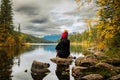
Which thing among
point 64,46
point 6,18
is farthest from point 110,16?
point 6,18

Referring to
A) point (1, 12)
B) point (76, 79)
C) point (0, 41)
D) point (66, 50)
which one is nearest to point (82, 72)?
point (76, 79)

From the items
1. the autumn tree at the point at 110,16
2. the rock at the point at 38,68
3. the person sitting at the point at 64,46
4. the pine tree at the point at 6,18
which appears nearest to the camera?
the autumn tree at the point at 110,16

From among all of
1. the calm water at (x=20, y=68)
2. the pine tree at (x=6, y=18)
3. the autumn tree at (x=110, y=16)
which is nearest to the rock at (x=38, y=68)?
the calm water at (x=20, y=68)

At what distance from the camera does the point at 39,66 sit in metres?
22.0

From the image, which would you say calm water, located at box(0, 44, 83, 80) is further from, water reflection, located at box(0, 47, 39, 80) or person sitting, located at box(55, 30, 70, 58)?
person sitting, located at box(55, 30, 70, 58)

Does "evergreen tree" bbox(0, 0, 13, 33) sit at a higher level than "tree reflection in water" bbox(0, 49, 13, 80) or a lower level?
higher

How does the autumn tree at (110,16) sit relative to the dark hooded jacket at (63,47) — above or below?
above

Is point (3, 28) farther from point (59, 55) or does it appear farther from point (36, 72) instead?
point (36, 72)

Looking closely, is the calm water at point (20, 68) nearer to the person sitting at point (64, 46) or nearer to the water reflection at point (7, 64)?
the water reflection at point (7, 64)

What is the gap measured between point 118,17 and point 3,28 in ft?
240

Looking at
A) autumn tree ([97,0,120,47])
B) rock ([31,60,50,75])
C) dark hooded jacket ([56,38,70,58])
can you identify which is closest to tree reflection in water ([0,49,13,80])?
rock ([31,60,50,75])

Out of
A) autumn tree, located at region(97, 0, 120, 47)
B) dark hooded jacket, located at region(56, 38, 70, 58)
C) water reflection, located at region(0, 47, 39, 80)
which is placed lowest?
water reflection, located at region(0, 47, 39, 80)

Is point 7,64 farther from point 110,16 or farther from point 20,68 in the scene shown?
point 110,16

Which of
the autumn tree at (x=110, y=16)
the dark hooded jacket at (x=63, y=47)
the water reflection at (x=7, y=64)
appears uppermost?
the autumn tree at (x=110, y=16)
